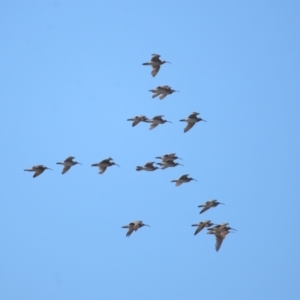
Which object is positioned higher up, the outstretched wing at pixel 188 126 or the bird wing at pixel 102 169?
the outstretched wing at pixel 188 126

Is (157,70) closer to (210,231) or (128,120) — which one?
(128,120)

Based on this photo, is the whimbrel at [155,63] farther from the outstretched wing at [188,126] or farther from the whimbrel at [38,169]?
the whimbrel at [38,169]

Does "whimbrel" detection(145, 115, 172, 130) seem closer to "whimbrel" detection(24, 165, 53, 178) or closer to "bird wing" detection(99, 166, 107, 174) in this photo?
"bird wing" detection(99, 166, 107, 174)

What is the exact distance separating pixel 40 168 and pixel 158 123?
25.5 feet

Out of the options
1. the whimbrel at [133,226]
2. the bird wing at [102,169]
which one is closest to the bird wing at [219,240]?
the whimbrel at [133,226]

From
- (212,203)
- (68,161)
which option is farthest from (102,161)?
(212,203)

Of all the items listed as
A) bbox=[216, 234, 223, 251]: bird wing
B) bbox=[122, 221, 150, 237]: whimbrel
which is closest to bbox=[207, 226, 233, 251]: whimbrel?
bbox=[216, 234, 223, 251]: bird wing

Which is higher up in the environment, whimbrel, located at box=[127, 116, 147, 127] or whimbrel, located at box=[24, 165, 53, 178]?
whimbrel, located at box=[127, 116, 147, 127]

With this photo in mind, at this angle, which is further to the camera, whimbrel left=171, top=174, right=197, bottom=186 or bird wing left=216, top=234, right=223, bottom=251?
whimbrel left=171, top=174, right=197, bottom=186

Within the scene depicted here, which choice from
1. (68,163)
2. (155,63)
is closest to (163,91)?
(155,63)

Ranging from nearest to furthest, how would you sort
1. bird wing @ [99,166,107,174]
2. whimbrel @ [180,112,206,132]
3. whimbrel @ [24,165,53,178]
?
whimbrel @ [24,165,53,178]
bird wing @ [99,166,107,174]
whimbrel @ [180,112,206,132]

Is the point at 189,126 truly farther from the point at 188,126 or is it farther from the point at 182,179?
the point at 182,179

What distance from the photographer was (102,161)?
244 ft

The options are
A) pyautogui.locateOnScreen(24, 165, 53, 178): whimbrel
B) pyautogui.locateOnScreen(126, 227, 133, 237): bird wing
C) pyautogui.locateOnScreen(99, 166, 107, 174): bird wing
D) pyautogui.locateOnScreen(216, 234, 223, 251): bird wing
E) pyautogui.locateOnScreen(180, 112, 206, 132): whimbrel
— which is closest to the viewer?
pyautogui.locateOnScreen(216, 234, 223, 251): bird wing
